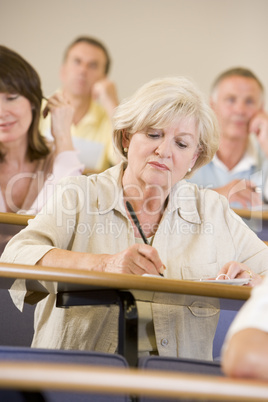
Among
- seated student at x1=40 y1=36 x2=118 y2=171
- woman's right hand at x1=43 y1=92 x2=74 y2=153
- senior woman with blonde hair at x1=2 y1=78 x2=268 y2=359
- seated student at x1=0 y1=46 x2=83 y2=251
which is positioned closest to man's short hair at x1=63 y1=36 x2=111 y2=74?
seated student at x1=40 y1=36 x2=118 y2=171

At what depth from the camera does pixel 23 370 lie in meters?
0.61

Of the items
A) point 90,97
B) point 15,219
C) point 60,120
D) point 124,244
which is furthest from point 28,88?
point 124,244

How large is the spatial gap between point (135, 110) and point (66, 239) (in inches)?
15.6

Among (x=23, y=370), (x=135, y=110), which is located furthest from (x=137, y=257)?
(x=23, y=370)

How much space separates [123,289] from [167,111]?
67cm

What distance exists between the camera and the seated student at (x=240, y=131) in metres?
2.86

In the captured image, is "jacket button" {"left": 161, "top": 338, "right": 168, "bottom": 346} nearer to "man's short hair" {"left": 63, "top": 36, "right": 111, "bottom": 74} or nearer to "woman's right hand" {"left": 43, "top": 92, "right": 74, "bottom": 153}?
"woman's right hand" {"left": 43, "top": 92, "right": 74, "bottom": 153}

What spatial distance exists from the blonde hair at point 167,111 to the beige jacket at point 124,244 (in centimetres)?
11

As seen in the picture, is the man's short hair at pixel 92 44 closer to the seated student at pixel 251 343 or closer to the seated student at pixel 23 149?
the seated student at pixel 23 149

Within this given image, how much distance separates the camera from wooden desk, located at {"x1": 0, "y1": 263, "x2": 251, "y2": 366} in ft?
3.46

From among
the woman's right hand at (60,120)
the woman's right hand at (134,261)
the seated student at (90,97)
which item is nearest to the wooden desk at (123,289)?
the woman's right hand at (134,261)

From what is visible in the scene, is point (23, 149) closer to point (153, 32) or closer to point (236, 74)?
point (153, 32)

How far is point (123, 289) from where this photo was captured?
1091mm

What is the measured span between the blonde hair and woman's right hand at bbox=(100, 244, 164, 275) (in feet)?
1.40
